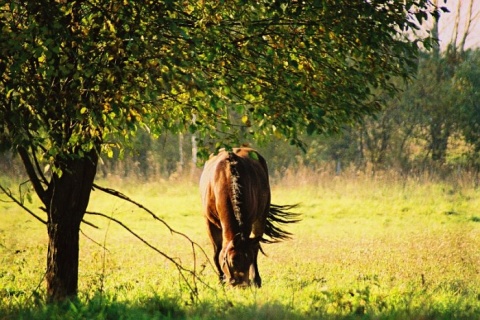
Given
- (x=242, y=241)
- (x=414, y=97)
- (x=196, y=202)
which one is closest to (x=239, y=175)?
(x=242, y=241)

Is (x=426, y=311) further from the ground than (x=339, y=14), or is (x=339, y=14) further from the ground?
(x=339, y=14)

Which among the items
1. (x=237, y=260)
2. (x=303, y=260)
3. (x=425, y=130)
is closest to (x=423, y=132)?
(x=425, y=130)

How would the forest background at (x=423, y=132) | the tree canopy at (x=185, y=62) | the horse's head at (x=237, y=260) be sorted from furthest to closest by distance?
1. the forest background at (x=423, y=132)
2. the horse's head at (x=237, y=260)
3. the tree canopy at (x=185, y=62)

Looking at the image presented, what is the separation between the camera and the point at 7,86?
8.62 meters

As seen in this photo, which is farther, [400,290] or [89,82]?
[400,290]

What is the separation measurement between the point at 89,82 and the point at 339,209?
18.7m

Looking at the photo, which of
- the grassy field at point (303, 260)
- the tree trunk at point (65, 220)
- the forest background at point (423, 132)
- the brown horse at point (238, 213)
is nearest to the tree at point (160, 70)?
the tree trunk at point (65, 220)

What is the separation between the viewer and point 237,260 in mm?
11805

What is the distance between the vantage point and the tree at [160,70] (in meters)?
8.68

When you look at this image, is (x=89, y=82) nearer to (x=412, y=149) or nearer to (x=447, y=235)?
(x=447, y=235)

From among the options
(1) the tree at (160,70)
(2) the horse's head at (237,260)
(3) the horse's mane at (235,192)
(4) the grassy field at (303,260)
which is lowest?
(4) the grassy field at (303,260)

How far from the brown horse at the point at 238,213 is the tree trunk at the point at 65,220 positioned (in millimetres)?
2286

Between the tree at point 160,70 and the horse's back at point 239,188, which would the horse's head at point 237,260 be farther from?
the tree at point 160,70

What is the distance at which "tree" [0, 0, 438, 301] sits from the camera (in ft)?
28.5
